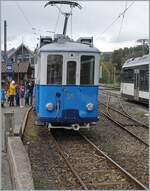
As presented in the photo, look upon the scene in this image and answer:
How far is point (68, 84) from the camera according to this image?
1469 cm

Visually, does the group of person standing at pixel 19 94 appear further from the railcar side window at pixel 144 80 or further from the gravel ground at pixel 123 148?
the gravel ground at pixel 123 148

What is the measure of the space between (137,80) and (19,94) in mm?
7563

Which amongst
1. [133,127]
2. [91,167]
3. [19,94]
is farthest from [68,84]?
[19,94]

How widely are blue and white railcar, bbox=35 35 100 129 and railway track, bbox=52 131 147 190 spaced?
2.80 feet

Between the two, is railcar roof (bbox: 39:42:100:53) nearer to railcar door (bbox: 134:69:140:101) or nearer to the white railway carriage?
the white railway carriage

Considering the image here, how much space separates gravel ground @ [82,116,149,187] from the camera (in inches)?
423

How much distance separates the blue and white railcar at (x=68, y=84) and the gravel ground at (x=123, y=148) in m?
1.05

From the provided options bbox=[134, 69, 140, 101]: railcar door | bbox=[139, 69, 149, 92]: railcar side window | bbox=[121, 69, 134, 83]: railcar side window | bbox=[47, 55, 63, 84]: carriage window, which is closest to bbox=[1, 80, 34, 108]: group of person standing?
bbox=[139, 69, 149, 92]: railcar side window

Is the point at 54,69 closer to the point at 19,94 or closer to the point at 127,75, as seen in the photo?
the point at 19,94

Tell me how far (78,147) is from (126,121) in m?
7.08

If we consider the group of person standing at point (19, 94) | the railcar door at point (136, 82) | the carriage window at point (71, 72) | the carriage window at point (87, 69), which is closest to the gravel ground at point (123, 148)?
the carriage window at point (87, 69)

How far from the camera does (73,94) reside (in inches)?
576

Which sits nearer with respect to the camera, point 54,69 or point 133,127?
point 54,69

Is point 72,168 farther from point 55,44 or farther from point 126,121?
point 126,121
